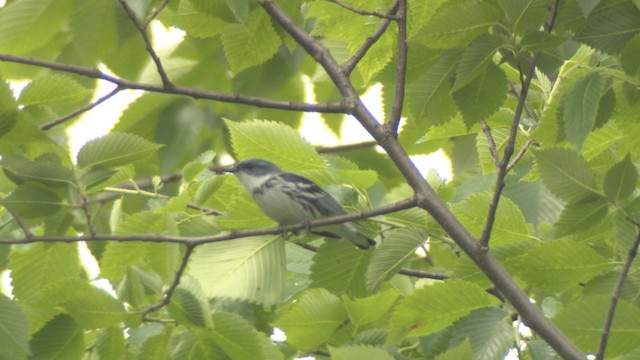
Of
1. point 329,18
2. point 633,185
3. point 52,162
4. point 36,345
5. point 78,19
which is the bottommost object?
point 36,345

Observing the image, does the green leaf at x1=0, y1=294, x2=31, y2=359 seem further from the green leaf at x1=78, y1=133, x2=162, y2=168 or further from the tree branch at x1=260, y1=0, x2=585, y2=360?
the tree branch at x1=260, y1=0, x2=585, y2=360

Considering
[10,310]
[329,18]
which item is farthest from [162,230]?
[329,18]

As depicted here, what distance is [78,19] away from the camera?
4.15 m

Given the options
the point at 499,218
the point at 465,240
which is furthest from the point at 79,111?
the point at 499,218

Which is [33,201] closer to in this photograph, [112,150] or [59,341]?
[112,150]

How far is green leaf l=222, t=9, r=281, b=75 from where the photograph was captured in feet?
11.2

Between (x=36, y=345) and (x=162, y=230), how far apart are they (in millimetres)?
533

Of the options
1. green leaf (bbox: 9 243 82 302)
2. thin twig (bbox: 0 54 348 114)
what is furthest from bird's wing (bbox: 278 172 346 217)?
thin twig (bbox: 0 54 348 114)

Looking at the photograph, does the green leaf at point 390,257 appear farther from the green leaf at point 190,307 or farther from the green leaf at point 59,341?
the green leaf at point 59,341

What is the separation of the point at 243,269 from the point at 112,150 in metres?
0.53

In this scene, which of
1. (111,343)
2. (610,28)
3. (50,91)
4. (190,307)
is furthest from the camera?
(50,91)

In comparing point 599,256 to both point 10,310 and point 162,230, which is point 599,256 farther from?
point 10,310

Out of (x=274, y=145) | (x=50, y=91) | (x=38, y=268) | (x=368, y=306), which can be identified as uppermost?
(x=50, y=91)

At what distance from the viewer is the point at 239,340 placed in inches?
111
